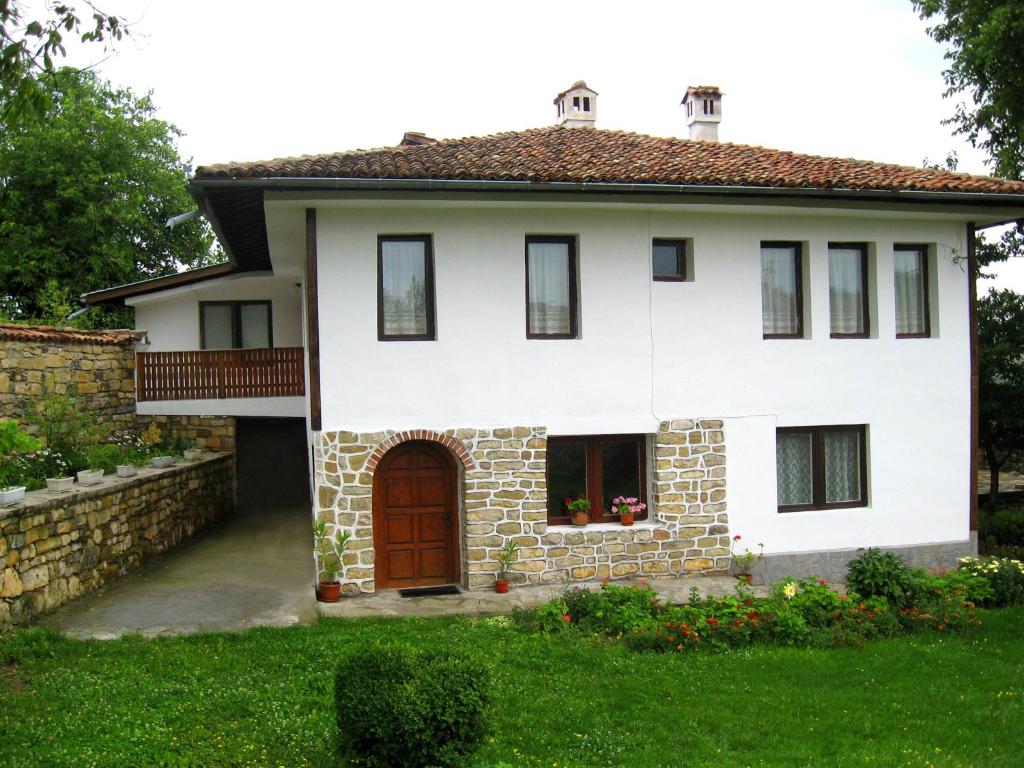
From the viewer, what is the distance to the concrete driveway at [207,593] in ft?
28.5

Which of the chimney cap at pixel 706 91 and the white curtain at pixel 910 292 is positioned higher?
the chimney cap at pixel 706 91

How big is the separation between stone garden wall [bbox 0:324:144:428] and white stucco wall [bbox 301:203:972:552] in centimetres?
582

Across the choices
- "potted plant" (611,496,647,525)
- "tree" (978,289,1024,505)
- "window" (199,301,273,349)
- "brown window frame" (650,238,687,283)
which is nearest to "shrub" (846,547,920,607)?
"potted plant" (611,496,647,525)

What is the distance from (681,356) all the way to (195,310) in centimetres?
1078

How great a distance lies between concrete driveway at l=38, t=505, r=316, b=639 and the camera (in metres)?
8.67

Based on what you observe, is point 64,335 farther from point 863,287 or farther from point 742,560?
point 863,287

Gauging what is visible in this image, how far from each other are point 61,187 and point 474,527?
1774 centimetres

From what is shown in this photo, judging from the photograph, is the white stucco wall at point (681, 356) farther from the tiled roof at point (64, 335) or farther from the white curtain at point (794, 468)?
the tiled roof at point (64, 335)

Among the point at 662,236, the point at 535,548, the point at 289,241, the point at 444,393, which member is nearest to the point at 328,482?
the point at 444,393

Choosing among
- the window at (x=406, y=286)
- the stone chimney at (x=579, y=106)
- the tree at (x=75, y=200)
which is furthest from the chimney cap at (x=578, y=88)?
the tree at (x=75, y=200)

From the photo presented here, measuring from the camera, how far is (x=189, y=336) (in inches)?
696

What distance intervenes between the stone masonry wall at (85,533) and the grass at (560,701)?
81cm

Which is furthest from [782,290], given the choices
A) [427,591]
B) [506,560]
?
[427,591]

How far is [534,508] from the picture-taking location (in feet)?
35.8
